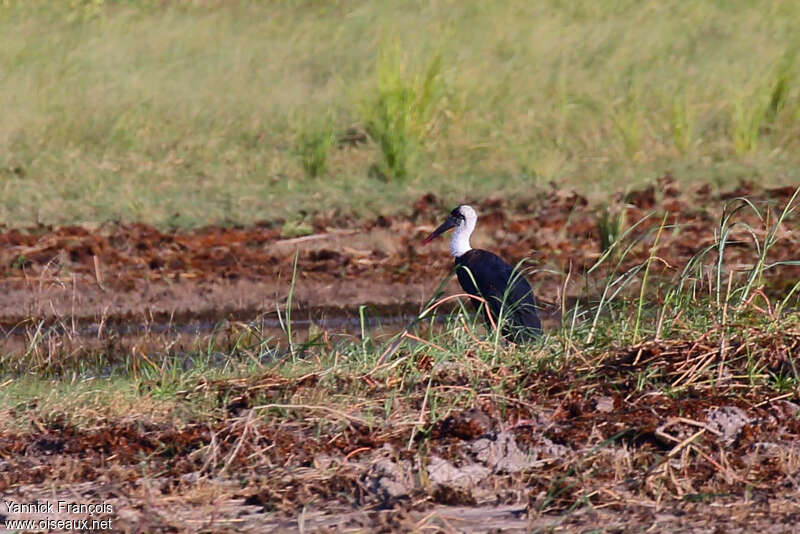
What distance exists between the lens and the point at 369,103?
38.8 feet

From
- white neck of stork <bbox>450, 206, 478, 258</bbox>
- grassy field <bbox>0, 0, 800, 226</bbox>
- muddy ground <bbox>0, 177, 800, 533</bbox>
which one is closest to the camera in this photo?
muddy ground <bbox>0, 177, 800, 533</bbox>

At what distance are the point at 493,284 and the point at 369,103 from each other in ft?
17.6

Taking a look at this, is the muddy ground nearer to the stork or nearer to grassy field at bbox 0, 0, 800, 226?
the stork

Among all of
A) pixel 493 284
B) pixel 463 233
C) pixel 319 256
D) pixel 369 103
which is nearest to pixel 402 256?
pixel 319 256

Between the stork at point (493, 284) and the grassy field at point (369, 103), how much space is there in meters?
2.57

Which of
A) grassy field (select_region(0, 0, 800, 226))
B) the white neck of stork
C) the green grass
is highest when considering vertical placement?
the green grass

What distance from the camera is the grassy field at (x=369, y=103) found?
11.0 m

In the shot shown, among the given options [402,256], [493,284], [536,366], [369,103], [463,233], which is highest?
[536,366]

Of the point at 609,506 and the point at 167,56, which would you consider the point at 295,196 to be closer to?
the point at 167,56

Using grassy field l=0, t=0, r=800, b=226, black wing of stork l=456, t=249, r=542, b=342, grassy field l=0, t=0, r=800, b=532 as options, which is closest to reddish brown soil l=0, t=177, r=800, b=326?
grassy field l=0, t=0, r=800, b=532

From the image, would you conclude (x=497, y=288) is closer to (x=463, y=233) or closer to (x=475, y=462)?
(x=463, y=233)

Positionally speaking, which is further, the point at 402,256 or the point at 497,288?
the point at 402,256

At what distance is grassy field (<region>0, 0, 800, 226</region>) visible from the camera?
1104 cm

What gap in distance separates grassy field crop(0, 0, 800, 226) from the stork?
2573 millimetres
